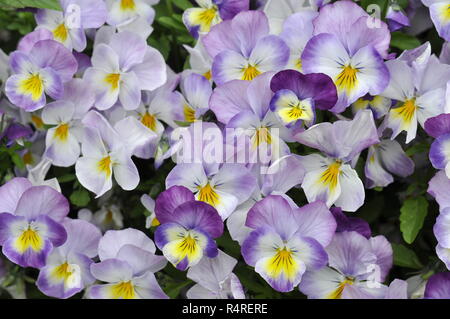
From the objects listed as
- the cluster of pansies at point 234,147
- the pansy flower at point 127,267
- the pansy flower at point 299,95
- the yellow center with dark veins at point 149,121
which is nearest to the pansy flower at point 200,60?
the cluster of pansies at point 234,147

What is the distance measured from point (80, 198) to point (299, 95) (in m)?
0.49

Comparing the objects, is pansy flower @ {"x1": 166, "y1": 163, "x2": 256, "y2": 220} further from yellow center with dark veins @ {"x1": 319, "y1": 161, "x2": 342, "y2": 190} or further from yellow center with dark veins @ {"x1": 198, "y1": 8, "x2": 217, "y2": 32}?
yellow center with dark veins @ {"x1": 198, "y1": 8, "x2": 217, "y2": 32}

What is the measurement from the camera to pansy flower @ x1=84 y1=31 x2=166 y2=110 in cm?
137

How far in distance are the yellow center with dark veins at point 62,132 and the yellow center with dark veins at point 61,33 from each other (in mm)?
163

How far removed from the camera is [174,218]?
3.96 ft

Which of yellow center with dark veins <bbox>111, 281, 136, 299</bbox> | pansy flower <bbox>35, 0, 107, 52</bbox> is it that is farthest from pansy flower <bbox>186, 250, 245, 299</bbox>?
pansy flower <bbox>35, 0, 107, 52</bbox>

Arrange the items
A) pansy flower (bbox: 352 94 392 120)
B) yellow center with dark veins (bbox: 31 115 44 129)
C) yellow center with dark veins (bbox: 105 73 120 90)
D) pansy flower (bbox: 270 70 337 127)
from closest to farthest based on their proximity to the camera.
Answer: pansy flower (bbox: 270 70 337 127) → pansy flower (bbox: 352 94 392 120) → yellow center with dark veins (bbox: 105 73 120 90) → yellow center with dark veins (bbox: 31 115 44 129)

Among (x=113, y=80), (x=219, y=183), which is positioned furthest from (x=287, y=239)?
(x=113, y=80)

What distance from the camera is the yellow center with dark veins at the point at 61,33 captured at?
141 cm

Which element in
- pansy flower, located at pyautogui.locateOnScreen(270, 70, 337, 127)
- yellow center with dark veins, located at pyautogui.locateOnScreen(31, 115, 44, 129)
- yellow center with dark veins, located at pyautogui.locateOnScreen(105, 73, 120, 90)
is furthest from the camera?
yellow center with dark veins, located at pyautogui.locateOnScreen(31, 115, 44, 129)

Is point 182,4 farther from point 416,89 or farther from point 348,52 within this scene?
point 416,89

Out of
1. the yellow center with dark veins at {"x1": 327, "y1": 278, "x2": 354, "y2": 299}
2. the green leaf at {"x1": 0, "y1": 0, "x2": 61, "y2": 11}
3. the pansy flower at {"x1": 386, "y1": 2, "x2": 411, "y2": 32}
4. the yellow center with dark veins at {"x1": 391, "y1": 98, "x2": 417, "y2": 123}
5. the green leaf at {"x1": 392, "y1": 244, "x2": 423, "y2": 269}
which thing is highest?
the green leaf at {"x1": 0, "y1": 0, "x2": 61, "y2": 11}

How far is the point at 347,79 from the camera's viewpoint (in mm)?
1222
